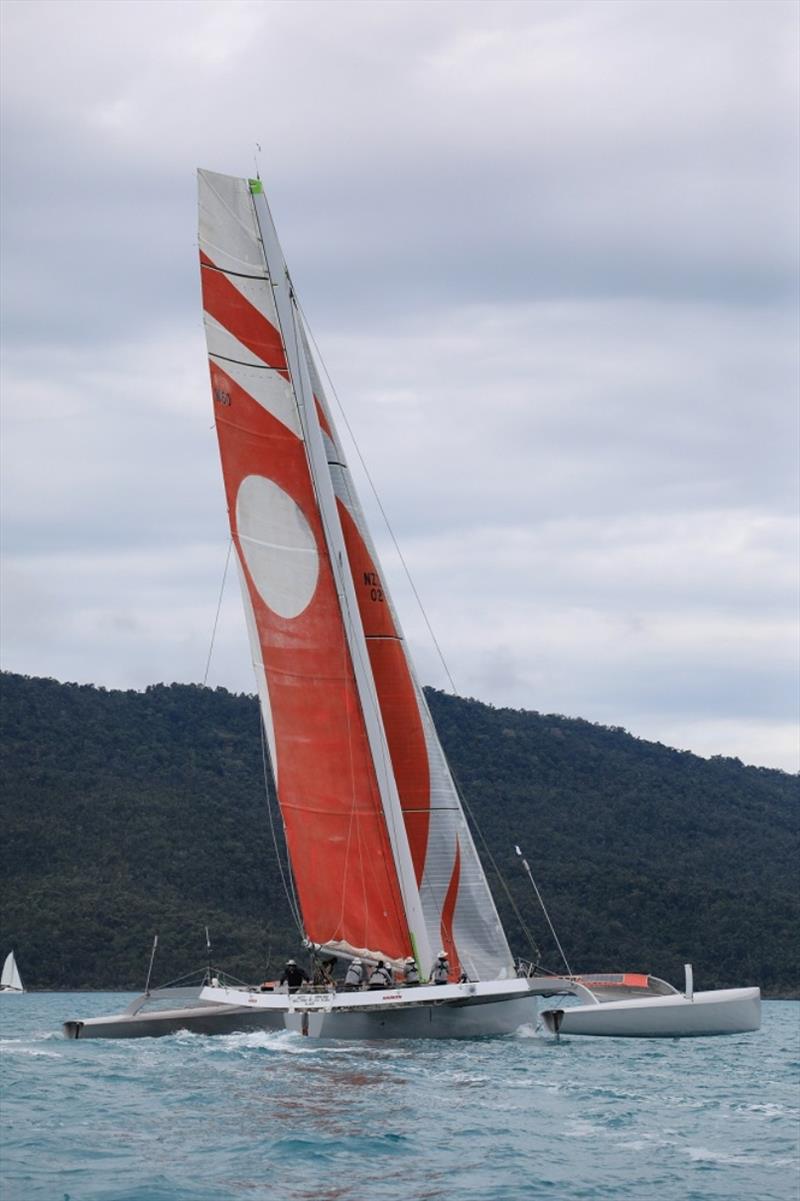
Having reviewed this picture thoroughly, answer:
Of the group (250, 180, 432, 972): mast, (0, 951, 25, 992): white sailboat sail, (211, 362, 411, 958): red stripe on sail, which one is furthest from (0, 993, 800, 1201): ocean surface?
(0, 951, 25, 992): white sailboat sail

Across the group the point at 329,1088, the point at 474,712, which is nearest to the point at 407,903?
the point at 329,1088

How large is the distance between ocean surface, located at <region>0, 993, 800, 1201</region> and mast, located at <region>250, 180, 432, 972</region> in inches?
94.2

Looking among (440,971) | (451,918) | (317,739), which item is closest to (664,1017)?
(451,918)

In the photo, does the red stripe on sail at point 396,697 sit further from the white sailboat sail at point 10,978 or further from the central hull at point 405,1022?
the white sailboat sail at point 10,978

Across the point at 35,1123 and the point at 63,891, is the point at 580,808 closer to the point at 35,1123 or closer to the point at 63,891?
the point at 63,891

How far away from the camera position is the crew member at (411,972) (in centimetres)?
2733

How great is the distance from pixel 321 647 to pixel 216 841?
53844mm

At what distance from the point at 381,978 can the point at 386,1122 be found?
744 centimetres

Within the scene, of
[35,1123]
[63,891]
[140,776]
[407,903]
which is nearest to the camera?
[35,1123]

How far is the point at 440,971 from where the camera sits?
2716cm

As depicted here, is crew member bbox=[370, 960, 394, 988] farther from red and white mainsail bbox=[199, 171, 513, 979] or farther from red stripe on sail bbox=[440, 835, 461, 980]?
red stripe on sail bbox=[440, 835, 461, 980]

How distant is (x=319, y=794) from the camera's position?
28.2 meters

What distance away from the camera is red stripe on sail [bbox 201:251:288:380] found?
28891mm

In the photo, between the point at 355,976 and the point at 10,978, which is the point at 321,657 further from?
the point at 10,978
